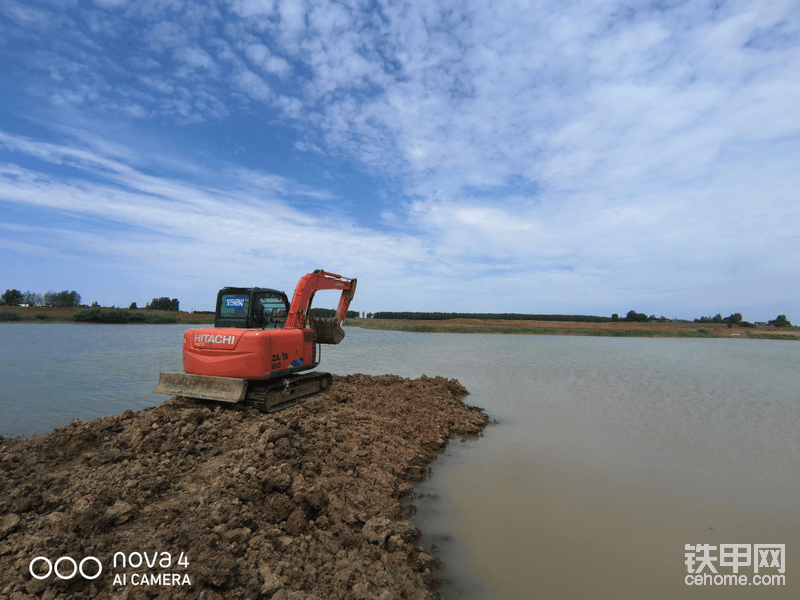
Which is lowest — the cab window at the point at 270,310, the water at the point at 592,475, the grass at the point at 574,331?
the water at the point at 592,475

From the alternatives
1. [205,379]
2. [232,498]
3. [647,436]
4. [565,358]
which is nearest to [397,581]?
[232,498]

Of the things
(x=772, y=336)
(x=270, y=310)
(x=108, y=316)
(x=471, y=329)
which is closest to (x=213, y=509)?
(x=270, y=310)

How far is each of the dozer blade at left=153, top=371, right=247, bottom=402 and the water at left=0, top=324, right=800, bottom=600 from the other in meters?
3.17

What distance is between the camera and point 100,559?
2834mm

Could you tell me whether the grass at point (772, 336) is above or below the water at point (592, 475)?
above

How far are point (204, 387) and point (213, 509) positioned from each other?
12.3 ft

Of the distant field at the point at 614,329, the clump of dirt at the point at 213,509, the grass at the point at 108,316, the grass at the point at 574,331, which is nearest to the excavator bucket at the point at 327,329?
the clump of dirt at the point at 213,509

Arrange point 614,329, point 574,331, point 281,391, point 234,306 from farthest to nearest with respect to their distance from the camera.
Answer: point 614,329, point 574,331, point 234,306, point 281,391

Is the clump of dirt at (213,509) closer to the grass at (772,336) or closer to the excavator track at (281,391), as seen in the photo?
the excavator track at (281,391)

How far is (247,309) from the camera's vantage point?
24.3 ft

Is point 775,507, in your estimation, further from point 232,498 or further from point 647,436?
point 232,498

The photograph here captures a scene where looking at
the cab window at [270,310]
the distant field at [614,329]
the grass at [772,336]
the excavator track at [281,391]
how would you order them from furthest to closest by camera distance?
1. the distant field at [614,329]
2. the grass at [772,336]
3. the cab window at [270,310]
4. the excavator track at [281,391]

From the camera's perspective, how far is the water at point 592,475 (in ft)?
12.7

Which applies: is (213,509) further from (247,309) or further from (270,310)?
(270,310)
